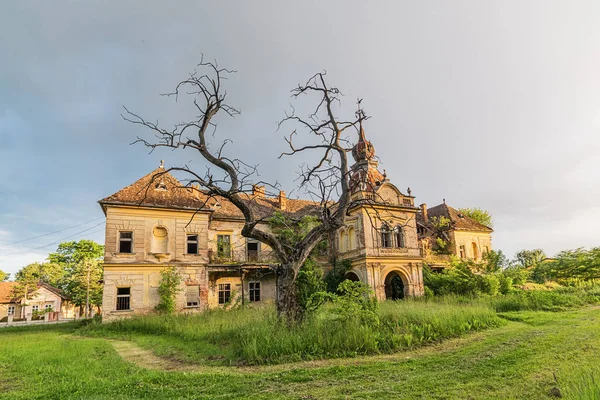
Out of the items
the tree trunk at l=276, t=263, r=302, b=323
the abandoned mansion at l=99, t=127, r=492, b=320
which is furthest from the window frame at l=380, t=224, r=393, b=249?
the tree trunk at l=276, t=263, r=302, b=323

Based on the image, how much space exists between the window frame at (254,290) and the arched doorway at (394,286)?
31.2ft

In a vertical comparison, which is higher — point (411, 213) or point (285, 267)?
point (411, 213)

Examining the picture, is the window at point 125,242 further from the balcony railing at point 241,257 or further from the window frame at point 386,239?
the window frame at point 386,239

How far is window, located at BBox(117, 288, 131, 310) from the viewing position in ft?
64.2

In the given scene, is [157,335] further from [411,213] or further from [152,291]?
[411,213]

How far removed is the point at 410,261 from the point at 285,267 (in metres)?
16.9

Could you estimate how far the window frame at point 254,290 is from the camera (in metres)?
24.2

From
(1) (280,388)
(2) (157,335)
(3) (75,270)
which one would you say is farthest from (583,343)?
(3) (75,270)

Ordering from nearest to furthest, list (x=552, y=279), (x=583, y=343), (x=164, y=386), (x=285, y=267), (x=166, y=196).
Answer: (x=164, y=386), (x=583, y=343), (x=285, y=267), (x=166, y=196), (x=552, y=279)

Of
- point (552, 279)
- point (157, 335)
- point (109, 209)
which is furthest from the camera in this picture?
point (552, 279)

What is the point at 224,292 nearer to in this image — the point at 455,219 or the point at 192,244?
the point at 192,244

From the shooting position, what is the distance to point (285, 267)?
1061 centimetres

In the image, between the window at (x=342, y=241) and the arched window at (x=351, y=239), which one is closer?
the arched window at (x=351, y=239)

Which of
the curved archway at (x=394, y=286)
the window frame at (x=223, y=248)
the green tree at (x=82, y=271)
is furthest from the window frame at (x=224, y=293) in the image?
the green tree at (x=82, y=271)
